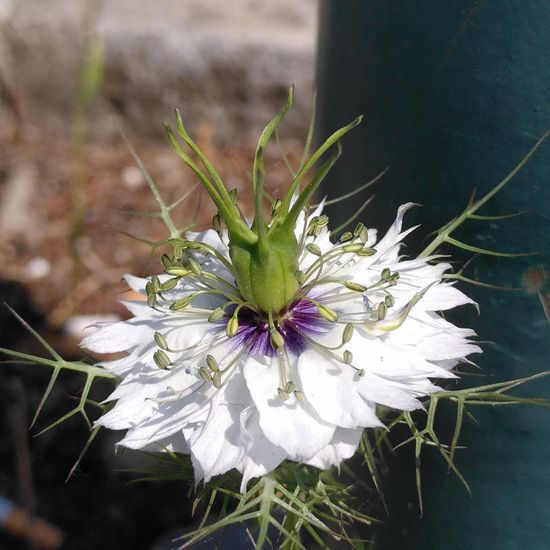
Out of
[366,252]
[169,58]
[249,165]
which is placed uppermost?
[366,252]

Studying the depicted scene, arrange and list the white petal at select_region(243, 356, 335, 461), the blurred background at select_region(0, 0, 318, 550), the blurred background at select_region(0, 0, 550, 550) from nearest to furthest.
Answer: the white petal at select_region(243, 356, 335, 461)
the blurred background at select_region(0, 0, 550, 550)
the blurred background at select_region(0, 0, 318, 550)

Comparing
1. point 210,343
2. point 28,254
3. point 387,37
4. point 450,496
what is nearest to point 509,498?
point 450,496

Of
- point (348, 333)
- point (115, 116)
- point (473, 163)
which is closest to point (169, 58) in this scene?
point (115, 116)

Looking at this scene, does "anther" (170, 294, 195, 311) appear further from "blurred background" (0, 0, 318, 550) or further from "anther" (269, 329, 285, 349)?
"blurred background" (0, 0, 318, 550)

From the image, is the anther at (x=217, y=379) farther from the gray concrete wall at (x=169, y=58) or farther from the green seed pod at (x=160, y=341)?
the gray concrete wall at (x=169, y=58)

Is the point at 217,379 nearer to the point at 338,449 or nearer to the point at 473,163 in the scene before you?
the point at 338,449

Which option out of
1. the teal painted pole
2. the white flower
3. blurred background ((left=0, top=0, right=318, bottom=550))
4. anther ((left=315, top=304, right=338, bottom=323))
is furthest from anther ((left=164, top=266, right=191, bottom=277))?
blurred background ((left=0, top=0, right=318, bottom=550))
